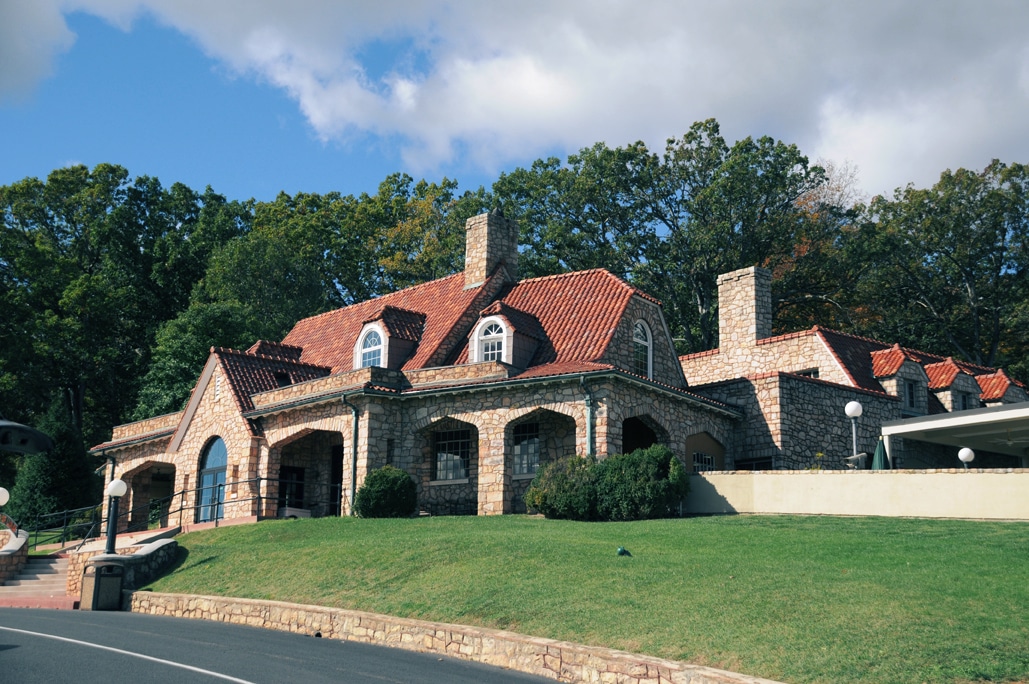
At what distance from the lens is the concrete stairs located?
72.9 feet

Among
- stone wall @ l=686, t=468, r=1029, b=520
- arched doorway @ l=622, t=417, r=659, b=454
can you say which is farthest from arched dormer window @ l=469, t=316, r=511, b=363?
stone wall @ l=686, t=468, r=1029, b=520

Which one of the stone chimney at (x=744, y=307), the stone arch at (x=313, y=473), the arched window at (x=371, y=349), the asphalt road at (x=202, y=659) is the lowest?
the asphalt road at (x=202, y=659)

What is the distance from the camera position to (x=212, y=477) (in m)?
31.3

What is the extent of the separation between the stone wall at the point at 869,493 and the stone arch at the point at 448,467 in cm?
671

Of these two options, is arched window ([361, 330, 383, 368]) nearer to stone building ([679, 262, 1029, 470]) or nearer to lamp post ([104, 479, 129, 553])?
stone building ([679, 262, 1029, 470])

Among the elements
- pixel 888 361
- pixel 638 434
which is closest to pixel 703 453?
→ pixel 638 434

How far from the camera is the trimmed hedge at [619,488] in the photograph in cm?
2303

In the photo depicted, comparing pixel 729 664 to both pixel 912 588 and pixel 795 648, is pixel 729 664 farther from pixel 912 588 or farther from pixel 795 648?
pixel 912 588

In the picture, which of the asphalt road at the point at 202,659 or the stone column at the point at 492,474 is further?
the stone column at the point at 492,474

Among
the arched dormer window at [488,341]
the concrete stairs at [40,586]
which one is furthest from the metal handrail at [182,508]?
the arched dormer window at [488,341]

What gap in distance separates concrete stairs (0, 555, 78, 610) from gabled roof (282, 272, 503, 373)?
33.6 feet

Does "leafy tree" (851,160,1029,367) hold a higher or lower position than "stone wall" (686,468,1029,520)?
higher

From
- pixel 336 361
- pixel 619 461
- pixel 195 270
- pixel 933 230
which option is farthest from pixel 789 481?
pixel 195 270

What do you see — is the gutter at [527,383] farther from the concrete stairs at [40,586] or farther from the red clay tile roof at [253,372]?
the concrete stairs at [40,586]
